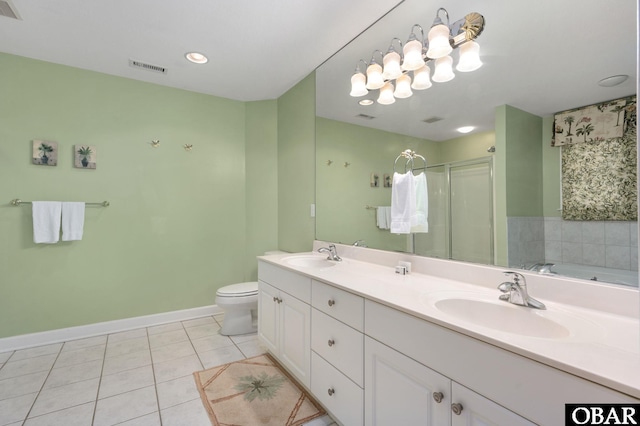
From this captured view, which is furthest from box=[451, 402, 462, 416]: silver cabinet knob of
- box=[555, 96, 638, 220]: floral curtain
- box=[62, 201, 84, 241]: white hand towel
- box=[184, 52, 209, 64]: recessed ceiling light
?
box=[62, 201, 84, 241]: white hand towel

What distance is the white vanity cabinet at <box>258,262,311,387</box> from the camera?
5.47 ft

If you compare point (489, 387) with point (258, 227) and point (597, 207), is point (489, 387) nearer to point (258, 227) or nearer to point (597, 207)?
point (597, 207)

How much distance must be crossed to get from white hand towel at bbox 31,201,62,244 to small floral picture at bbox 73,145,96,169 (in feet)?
1.24

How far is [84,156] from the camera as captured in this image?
8.36 ft

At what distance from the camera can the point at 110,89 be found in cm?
267

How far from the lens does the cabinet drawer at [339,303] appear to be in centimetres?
128

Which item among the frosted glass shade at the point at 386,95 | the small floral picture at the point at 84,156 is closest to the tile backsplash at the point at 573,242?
the frosted glass shade at the point at 386,95

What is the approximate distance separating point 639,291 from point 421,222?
89cm

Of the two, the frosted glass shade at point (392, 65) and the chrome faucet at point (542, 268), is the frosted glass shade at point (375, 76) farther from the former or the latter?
the chrome faucet at point (542, 268)

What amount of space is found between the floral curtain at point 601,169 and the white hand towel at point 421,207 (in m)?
0.63

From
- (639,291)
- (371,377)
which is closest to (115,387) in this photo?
(371,377)

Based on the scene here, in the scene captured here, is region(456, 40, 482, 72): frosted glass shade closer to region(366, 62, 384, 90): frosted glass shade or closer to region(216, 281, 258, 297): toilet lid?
region(366, 62, 384, 90): frosted glass shade

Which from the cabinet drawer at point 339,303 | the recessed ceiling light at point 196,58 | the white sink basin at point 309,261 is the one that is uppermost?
the recessed ceiling light at point 196,58

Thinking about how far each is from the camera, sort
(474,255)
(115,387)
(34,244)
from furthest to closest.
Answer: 1. (34,244)
2. (115,387)
3. (474,255)
